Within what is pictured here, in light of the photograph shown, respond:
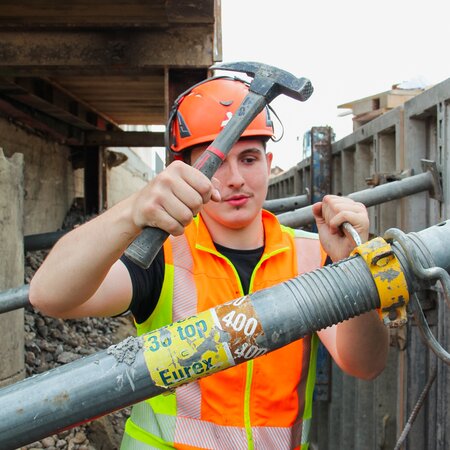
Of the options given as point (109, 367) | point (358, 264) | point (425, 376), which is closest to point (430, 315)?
point (425, 376)

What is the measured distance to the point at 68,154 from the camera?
1171 cm

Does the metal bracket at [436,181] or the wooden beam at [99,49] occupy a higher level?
the wooden beam at [99,49]

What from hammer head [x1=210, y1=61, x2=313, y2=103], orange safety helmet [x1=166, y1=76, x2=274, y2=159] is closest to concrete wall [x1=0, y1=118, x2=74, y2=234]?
orange safety helmet [x1=166, y1=76, x2=274, y2=159]

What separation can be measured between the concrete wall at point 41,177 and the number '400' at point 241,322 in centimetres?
753

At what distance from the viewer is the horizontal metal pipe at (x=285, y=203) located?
15.4 feet

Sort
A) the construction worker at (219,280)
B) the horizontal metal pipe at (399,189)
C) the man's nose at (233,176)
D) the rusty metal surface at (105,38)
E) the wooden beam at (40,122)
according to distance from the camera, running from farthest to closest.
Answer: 1. the wooden beam at (40,122)
2. the rusty metal surface at (105,38)
3. the horizontal metal pipe at (399,189)
4. the man's nose at (233,176)
5. the construction worker at (219,280)

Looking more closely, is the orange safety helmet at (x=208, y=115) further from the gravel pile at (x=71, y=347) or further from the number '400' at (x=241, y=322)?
the gravel pile at (x=71, y=347)

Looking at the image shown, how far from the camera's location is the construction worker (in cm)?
163

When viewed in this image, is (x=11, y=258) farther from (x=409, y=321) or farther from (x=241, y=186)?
(x=409, y=321)

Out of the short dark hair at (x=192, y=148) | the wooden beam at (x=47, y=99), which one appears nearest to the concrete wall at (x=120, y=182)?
the wooden beam at (x=47, y=99)

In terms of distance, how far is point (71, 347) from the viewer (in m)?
6.05

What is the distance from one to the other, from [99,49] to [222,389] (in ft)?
14.6

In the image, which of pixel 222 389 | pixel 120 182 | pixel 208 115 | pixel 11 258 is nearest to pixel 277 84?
pixel 208 115

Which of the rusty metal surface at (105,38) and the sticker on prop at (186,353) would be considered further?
the rusty metal surface at (105,38)
